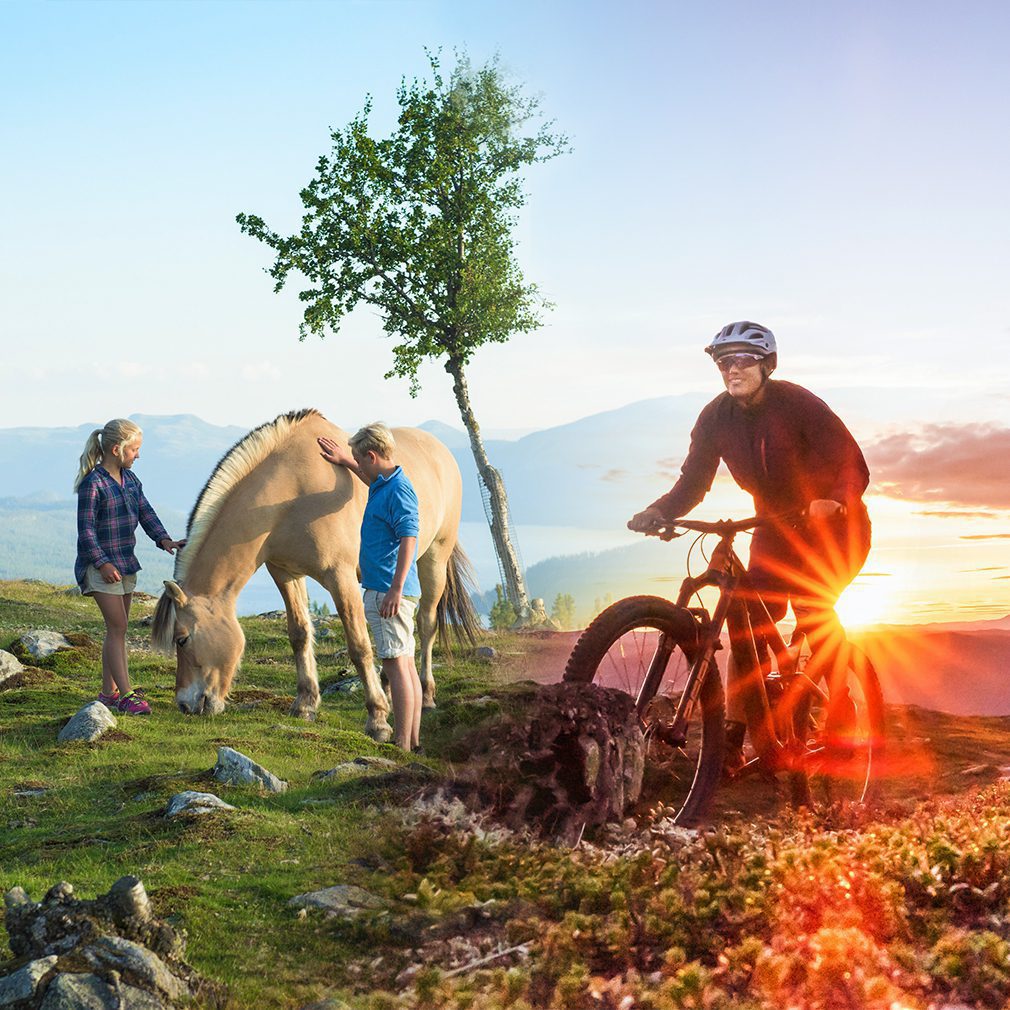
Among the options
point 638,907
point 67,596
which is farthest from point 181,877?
point 67,596

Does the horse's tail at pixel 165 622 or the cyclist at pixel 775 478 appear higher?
the cyclist at pixel 775 478

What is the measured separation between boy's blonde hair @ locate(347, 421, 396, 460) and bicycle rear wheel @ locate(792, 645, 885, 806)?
355 centimetres

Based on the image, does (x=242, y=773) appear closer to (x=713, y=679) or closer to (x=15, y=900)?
(x=15, y=900)

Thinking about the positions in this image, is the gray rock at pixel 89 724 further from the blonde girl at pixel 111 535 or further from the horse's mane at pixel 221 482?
the horse's mane at pixel 221 482

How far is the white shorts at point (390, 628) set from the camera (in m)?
8.16

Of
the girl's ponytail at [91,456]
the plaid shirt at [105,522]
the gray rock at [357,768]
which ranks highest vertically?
the girl's ponytail at [91,456]

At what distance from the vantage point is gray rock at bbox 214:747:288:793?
7.58m

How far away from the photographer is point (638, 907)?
5.04 metres

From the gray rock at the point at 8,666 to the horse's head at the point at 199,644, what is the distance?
333 centimetres

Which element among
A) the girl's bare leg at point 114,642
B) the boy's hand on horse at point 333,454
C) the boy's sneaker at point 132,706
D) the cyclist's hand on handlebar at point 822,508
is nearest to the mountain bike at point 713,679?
the cyclist's hand on handlebar at point 822,508

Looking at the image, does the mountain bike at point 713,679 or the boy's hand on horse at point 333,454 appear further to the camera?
the boy's hand on horse at point 333,454

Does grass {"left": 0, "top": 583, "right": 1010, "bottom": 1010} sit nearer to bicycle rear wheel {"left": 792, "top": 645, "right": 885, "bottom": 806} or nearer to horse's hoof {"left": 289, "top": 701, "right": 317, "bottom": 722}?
bicycle rear wheel {"left": 792, "top": 645, "right": 885, "bottom": 806}

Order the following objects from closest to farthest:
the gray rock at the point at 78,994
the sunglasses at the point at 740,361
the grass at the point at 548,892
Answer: the gray rock at the point at 78,994
the grass at the point at 548,892
the sunglasses at the point at 740,361

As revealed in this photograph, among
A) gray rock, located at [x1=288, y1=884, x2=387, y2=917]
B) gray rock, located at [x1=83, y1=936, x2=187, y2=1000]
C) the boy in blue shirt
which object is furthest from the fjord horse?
gray rock, located at [x1=83, y1=936, x2=187, y2=1000]
